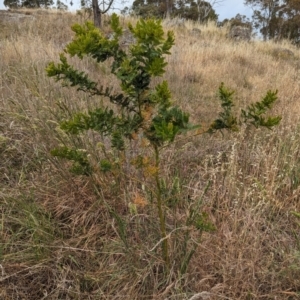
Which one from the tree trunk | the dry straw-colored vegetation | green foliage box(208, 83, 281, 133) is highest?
the tree trunk

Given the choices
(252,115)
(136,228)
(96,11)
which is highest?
(96,11)

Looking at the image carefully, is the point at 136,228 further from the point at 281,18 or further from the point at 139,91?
the point at 281,18

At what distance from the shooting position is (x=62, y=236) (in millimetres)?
1767

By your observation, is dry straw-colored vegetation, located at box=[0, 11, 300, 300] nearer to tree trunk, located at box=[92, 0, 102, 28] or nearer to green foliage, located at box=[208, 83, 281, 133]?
green foliage, located at box=[208, 83, 281, 133]

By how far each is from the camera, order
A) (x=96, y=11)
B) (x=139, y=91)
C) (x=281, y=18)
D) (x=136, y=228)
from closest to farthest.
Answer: (x=139, y=91)
(x=136, y=228)
(x=96, y=11)
(x=281, y=18)

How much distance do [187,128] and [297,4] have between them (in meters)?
24.9

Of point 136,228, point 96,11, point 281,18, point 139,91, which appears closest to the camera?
point 139,91

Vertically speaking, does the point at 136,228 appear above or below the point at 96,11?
below

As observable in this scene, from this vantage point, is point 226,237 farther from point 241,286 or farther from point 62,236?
point 62,236

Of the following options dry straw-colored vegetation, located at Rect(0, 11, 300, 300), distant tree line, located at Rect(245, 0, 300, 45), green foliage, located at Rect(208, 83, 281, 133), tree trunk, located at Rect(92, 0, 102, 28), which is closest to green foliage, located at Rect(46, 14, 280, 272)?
green foliage, located at Rect(208, 83, 281, 133)

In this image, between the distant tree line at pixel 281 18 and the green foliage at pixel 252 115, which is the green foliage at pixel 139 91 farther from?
the distant tree line at pixel 281 18

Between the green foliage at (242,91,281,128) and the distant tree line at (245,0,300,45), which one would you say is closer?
the green foliage at (242,91,281,128)

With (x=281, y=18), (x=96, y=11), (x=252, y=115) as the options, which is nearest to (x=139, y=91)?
(x=252, y=115)

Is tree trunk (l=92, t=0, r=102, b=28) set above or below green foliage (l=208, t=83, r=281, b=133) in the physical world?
above
